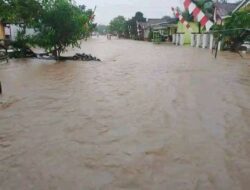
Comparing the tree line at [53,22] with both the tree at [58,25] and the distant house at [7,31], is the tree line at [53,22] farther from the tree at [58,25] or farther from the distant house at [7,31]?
the distant house at [7,31]

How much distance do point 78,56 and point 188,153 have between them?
14.4 meters

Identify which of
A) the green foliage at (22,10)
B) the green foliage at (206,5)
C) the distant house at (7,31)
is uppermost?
the green foliage at (206,5)

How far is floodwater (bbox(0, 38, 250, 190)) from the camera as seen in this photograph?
12.2ft

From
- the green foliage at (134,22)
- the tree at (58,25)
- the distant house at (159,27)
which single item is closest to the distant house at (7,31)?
the tree at (58,25)

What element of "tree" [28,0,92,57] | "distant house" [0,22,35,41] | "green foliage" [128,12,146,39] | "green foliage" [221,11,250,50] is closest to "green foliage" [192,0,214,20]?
"green foliage" [221,11,250,50]

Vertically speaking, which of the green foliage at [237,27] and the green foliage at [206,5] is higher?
the green foliage at [206,5]

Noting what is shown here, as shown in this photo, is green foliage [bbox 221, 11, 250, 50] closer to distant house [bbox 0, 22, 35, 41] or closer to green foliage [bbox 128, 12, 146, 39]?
distant house [bbox 0, 22, 35, 41]

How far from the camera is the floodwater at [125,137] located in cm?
371

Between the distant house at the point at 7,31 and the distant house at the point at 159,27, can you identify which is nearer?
the distant house at the point at 7,31

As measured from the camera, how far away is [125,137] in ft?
16.5

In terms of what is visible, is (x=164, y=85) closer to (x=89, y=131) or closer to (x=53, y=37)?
(x=89, y=131)

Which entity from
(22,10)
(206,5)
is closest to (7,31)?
(22,10)

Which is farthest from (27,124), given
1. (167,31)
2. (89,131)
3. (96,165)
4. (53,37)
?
(167,31)

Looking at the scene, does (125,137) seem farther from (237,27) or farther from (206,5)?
(206,5)
